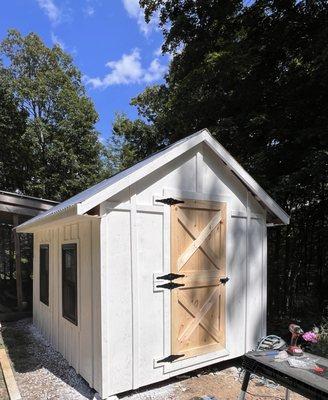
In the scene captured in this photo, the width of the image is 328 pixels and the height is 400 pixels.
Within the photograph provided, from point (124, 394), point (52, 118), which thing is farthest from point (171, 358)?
point (52, 118)

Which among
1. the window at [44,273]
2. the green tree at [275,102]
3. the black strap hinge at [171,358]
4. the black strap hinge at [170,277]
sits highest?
the green tree at [275,102]

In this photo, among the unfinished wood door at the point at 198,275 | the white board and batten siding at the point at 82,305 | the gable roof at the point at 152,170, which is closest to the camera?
the gable roof at the point at 152,170

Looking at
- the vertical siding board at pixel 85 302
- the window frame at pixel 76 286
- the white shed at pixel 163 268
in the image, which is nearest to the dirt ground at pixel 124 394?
the white shed at pixel 163 268

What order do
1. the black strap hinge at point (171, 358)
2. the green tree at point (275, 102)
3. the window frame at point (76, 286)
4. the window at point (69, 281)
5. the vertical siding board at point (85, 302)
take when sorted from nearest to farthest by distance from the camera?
the vertical siding board at point (85, 302) < the black strap hinge at point (171, 358) < the window frame at point (76, 286) < the window at point (69, 281) < the green tree at point (275, 102)

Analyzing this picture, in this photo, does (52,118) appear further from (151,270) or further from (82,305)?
(151,270)

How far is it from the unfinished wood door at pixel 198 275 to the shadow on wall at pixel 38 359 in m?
1.41

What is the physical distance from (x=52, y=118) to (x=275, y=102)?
16.1 meters

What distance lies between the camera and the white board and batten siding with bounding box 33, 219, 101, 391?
173 inches

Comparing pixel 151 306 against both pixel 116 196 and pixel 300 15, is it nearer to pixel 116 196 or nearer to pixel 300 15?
pixel 116 196

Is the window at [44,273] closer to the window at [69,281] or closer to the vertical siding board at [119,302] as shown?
the window at [69,281]

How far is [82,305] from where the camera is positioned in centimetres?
482

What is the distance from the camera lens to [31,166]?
19641mm

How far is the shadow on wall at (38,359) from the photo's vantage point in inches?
187

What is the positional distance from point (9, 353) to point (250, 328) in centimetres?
396
